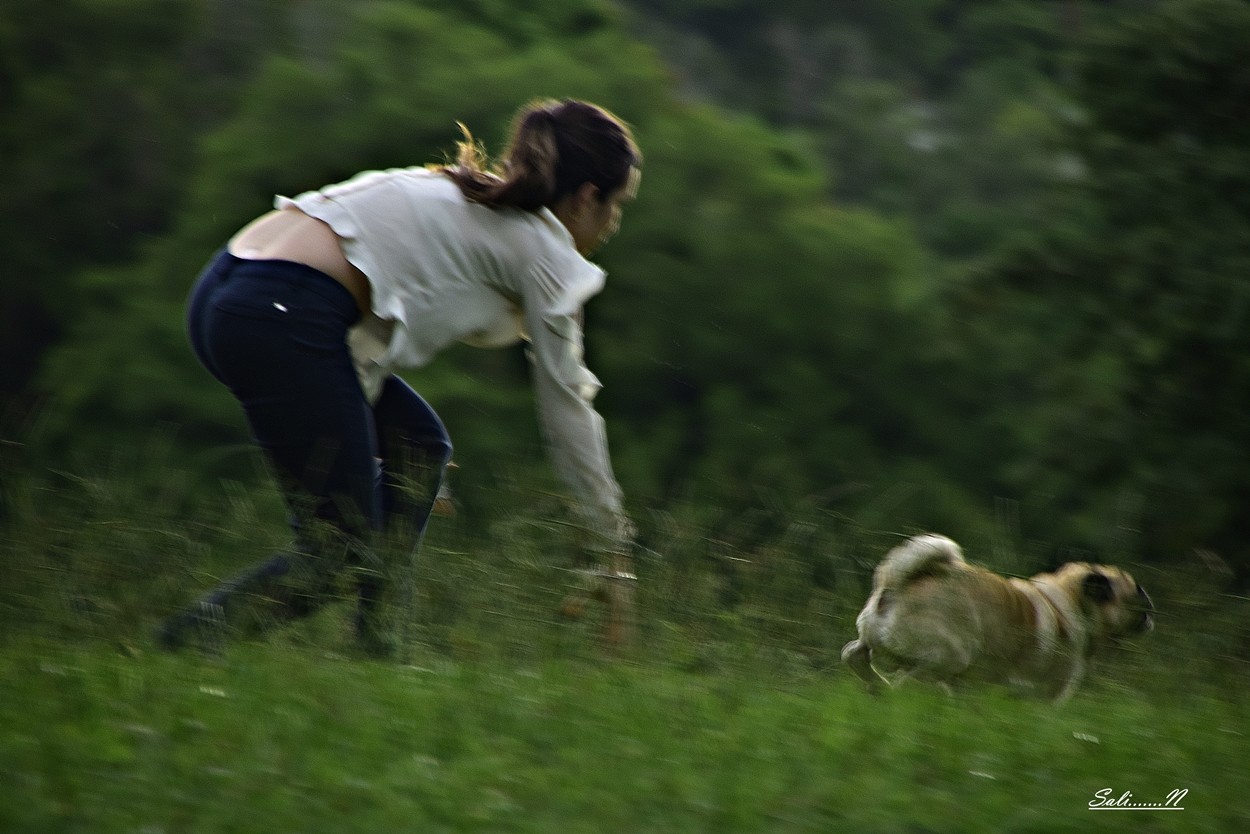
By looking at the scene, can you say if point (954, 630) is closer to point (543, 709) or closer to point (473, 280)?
point (543, 709)

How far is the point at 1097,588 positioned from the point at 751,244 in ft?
55.2

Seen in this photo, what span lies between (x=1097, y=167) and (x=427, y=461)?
40.0ft

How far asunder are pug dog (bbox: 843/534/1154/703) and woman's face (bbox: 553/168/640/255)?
134 cm

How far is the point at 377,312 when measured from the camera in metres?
3.87

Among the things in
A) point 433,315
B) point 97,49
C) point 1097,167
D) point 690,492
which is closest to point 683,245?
point 1097,167

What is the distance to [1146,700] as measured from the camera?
4.54 m

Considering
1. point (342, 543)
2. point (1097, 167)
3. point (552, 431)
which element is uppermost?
point (552, 431)

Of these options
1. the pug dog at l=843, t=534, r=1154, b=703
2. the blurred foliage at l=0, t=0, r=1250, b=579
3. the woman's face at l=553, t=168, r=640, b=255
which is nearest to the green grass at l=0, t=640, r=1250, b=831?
the pug dog at l=843, t=534, r=1154, b=703

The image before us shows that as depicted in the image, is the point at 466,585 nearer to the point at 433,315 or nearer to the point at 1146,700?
the point at 433,315

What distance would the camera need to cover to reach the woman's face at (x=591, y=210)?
4.05m

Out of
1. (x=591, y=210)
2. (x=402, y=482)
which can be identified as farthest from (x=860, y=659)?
(x=591, y=210)
